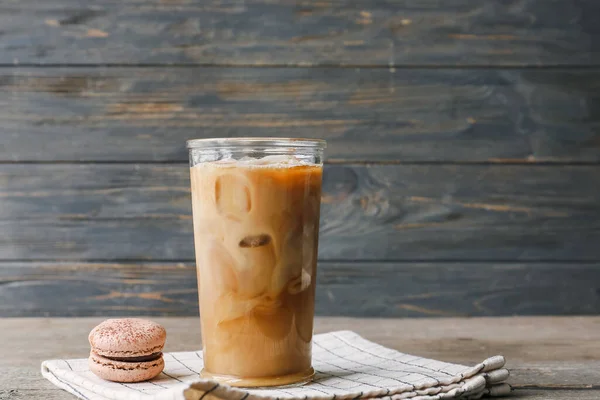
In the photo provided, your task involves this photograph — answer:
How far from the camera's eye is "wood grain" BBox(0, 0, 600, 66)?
1679 mm

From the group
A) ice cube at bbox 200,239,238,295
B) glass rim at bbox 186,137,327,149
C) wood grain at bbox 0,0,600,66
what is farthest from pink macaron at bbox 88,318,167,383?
wood grain at bbox 0,0,600,66

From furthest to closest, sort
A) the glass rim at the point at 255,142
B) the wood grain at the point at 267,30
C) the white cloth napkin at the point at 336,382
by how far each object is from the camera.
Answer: the wood grain at the point at 267,30 → the glass rim at the point at 255,142 → the white cloth napkin at the point at 336,382

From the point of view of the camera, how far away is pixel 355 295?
5.67 feet

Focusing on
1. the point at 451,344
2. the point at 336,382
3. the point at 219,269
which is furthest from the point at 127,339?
the point at 451,344

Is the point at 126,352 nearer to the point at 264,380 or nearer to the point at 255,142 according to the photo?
the point at 264,380

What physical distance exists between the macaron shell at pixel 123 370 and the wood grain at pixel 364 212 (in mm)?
788

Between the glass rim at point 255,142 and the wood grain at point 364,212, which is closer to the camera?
the glass rim at point 255,142

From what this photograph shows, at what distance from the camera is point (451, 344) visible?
1332mm

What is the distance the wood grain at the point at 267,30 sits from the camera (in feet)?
5.51

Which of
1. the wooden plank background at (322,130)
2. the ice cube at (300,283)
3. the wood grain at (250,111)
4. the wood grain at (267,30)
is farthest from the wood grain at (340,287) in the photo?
the ice cube at (300,283)

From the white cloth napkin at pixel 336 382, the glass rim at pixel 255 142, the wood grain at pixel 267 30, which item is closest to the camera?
the white cloth napkin at pixel 336 382

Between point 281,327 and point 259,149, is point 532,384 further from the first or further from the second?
point 259,149

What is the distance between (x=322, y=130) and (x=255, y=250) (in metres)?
0.82

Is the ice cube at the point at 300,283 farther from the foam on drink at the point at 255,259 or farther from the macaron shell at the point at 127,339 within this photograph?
the macaron shell at the point at 127,339
